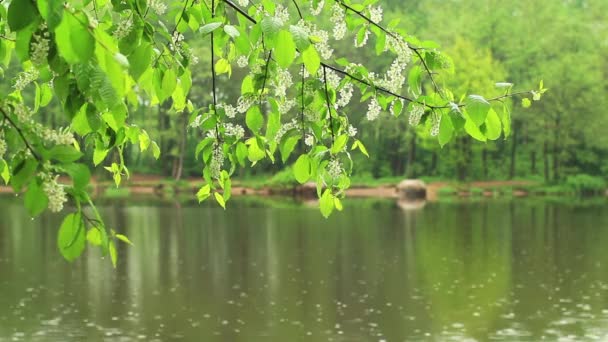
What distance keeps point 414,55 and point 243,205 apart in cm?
4797

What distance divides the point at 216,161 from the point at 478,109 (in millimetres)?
1523

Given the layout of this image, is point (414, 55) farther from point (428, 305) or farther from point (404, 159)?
point (404, 159)

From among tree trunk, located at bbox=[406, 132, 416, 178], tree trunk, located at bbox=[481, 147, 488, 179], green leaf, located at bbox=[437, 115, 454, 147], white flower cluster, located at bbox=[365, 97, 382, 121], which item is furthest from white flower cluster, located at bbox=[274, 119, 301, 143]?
tree trunk, located at bbox=[406, 132, 416, 178]

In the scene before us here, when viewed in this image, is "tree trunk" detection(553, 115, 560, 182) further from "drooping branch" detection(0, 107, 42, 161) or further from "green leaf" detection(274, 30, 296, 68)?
"drooping branch" detection(0, 107, 42, 161)

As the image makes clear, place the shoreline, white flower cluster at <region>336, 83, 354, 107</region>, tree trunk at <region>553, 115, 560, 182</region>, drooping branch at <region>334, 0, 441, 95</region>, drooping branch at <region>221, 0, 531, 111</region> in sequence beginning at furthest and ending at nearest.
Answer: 1. tree trunk at <region>553, 115, 560, 182</region>
2. the shoreline
3. white flower cluster at <region>336, 83, 354, 107</region>
4. drooping branch at <region>334, 0, 441, 95</region>
5. drooping branch at <region>221, 0, 531, 111</region>

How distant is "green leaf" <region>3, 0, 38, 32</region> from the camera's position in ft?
8.13

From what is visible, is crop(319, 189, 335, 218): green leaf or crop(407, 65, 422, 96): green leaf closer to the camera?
crop(407, 65, 422, 96): green leaf

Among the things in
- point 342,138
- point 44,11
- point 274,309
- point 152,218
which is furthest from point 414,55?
point 152,218

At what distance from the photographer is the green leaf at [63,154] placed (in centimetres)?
262

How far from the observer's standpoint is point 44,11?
2264 mm

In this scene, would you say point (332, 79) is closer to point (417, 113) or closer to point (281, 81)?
point (281, 81)

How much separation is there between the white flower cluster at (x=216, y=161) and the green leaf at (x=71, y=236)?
1.69 meters

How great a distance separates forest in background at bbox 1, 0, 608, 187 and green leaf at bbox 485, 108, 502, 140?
58.6m

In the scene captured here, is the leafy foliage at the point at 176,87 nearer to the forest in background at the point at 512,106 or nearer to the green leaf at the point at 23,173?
the green leaf at the point at 23,173
